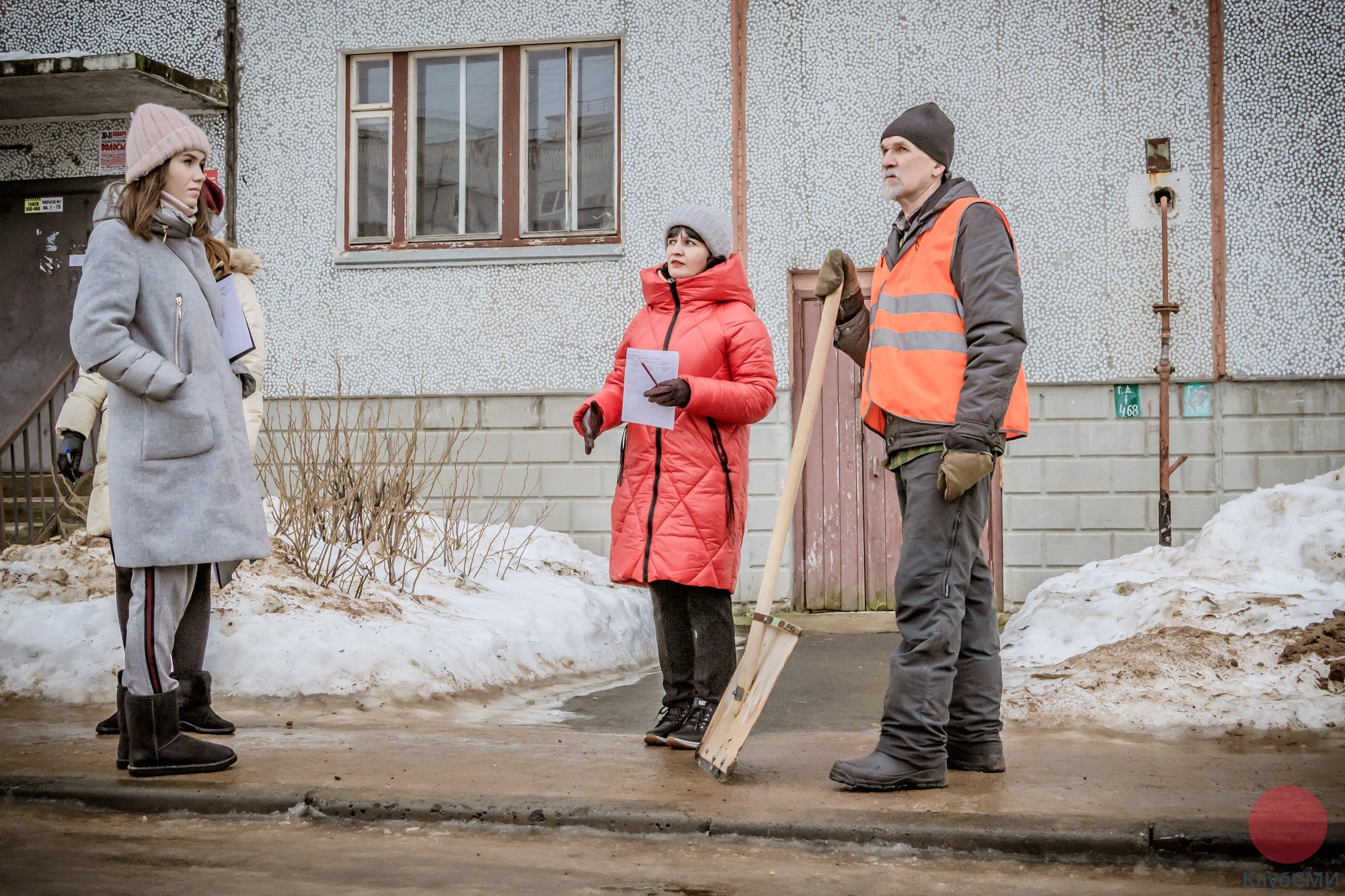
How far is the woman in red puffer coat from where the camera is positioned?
4227mm

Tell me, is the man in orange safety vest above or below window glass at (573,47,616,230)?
below

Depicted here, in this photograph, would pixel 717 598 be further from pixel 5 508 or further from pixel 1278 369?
pixel 5 508

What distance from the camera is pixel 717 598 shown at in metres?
4.31

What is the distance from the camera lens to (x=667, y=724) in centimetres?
433

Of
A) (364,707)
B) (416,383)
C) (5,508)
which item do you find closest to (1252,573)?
(364,707)

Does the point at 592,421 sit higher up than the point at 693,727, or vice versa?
the point at 592,421

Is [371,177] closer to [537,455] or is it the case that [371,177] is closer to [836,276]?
[537,455]

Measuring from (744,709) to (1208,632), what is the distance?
2.42 m

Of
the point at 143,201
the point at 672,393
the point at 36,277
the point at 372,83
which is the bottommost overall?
the point at 672,393

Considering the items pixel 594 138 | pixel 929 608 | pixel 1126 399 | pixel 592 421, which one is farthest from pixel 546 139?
pixel 929 608

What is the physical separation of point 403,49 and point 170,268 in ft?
20.9

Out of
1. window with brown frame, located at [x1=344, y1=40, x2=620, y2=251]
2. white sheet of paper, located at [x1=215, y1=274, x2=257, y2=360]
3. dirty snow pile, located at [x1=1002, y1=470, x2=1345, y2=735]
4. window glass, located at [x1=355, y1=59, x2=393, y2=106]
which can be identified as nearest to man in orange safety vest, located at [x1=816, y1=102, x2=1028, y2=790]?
dirty snow pile, located at [x1=1002, y1=470, x2=1345, y2=735]

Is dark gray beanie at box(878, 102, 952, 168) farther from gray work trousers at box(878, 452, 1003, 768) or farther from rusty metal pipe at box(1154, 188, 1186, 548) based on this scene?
rusty metal pipe at box(1154, 188, 1186, 548)

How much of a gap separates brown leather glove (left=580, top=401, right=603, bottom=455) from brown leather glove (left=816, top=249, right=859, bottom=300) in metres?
0.92
